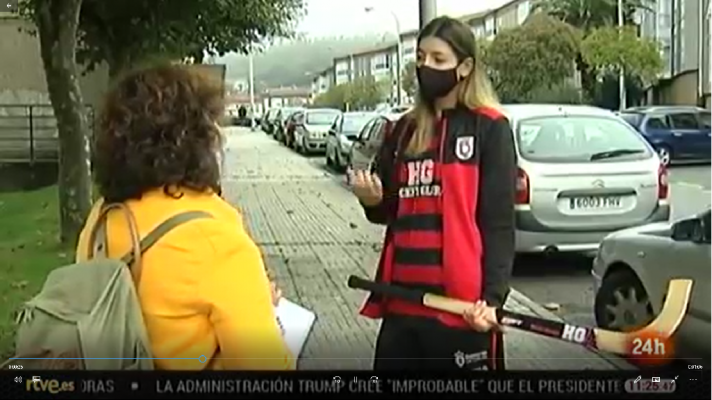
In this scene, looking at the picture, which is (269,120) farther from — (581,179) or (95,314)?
(95,314)

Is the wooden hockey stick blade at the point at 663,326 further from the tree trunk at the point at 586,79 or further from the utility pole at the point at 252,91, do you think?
the utility pole at the point at 252,91

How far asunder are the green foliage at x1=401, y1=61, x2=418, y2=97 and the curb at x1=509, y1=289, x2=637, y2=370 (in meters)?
0.54

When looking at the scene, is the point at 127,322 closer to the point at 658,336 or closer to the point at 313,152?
the point at 658,336

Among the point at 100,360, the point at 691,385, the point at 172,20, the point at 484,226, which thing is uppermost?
the point at 172,20

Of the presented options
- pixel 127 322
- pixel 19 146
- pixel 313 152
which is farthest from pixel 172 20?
pixel 127 322

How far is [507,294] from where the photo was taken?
2.61 meters

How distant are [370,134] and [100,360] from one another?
4.88ft

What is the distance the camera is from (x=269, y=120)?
3533 mm

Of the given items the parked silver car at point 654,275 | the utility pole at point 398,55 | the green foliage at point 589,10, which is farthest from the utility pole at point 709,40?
the utility pole at point 398,55

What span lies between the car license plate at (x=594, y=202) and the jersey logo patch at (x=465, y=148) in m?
1.02

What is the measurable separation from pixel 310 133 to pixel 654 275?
3.35 m

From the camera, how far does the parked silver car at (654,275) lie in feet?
8.19

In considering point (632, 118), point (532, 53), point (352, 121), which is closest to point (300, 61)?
point (352, 121)

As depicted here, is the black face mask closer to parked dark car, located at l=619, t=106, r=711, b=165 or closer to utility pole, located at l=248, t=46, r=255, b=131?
parked dark car, located at l=619, t=106, r=711, b=165
